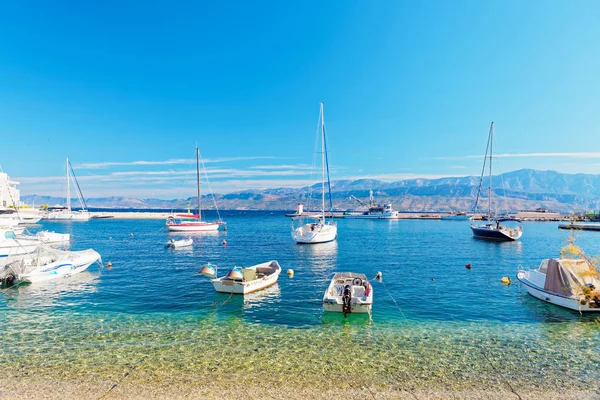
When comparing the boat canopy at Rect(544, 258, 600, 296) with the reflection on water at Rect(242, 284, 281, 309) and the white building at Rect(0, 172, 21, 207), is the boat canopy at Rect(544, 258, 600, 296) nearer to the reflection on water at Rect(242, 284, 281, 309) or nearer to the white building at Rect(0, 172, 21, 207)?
the reflection on water at Rect(242, 284, 281, 309)

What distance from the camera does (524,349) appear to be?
18391mm

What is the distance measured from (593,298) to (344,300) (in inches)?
659

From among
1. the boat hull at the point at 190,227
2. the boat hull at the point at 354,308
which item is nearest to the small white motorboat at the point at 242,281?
the boat hull at the point at 354,308

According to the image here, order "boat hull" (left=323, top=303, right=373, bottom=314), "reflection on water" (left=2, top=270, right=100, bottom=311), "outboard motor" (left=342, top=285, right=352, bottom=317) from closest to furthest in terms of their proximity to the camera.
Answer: "outboard motor" (left=342, top=285, right=352, bottom=317) → "boat hull" (left=323, top=303, right=373, bottom=314) → "reflection on water" (left=2, top=270, right=100, bottom=311)

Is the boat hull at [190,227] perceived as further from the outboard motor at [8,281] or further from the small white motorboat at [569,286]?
the small white motorboat at [569,286]

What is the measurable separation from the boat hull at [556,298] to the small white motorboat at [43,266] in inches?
1657

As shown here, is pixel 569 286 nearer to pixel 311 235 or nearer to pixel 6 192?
pixel 311 235

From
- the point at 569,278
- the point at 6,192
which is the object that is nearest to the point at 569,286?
the point at 569,278

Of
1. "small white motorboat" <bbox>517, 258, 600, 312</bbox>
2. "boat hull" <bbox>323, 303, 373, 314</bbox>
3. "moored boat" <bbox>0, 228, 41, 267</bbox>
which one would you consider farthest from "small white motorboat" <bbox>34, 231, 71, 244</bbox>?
"small white motorboat" <bbox>517, 258, 600, 312</bbox>

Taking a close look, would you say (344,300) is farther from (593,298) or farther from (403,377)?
(593,298)

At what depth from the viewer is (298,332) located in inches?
810

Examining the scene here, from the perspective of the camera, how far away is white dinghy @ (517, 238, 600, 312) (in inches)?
942

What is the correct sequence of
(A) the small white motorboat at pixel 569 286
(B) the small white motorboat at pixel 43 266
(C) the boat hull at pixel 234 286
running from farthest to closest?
(B) the small white motorboat at pixel 43 266 < (C) the boat hull at pixel 234 286 < (A) the small white motorboat at pixel 569 286

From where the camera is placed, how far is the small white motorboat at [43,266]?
104ft
